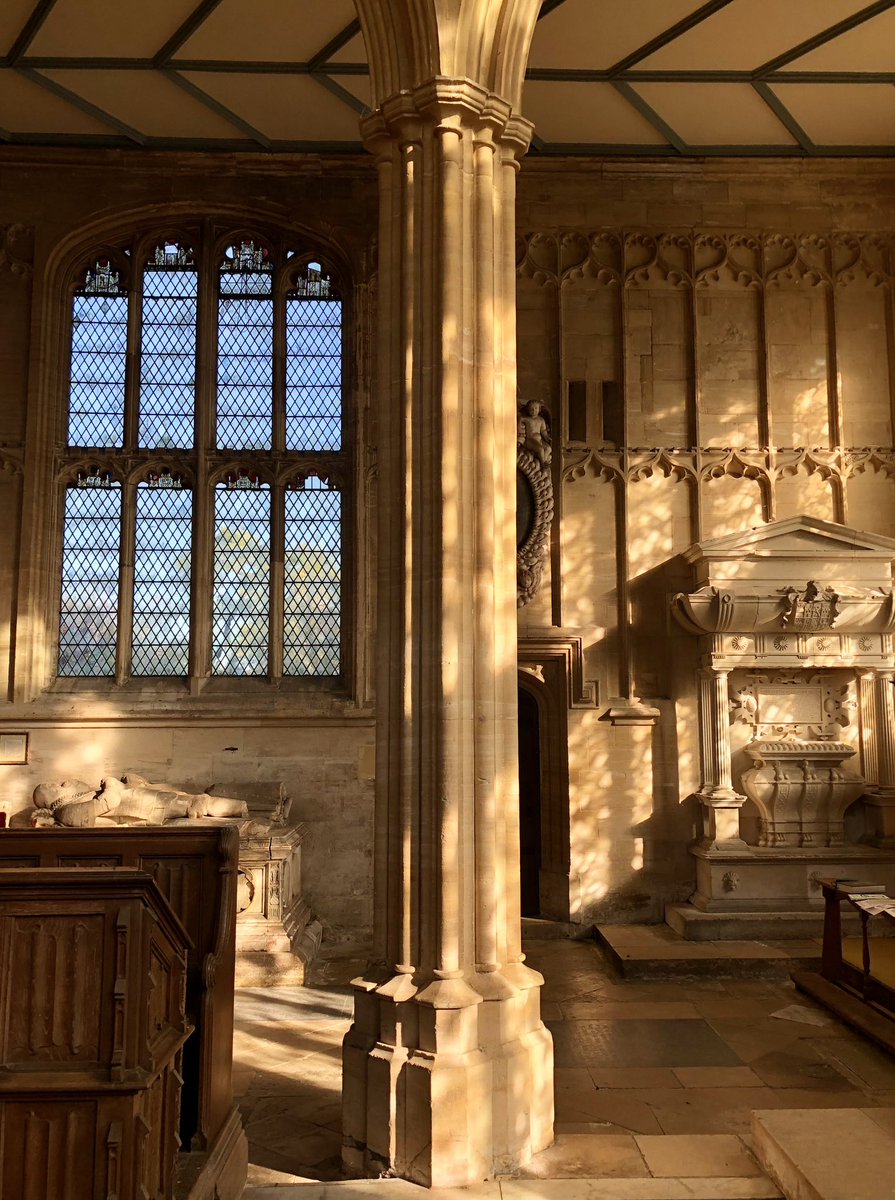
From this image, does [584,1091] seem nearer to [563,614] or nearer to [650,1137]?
[650,1137]

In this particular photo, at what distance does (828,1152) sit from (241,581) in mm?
6559

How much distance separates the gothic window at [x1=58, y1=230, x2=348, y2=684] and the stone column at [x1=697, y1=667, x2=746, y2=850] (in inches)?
121

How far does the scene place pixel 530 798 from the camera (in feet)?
30.5

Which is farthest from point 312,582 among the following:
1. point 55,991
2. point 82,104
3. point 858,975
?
point 55,991

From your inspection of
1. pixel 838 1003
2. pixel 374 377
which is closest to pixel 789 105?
pixel 374 377

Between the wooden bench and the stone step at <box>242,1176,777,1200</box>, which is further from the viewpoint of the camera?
the wooden bench

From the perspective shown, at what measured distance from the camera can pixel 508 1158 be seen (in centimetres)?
383

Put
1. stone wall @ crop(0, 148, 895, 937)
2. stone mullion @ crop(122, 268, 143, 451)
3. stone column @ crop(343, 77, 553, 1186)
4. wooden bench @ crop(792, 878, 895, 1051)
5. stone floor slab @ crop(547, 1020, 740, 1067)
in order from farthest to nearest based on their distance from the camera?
stone mullion @ crop(122, 268, 143, 451) < stone wall @ crop(0, 148, 895, 937) < wooden bench @ crop(792, 878, 895, 1051) < stone floor slab @ crop(547, 1020, 740, 1067) < stone column @ crop(343, 77, 553, 1186)

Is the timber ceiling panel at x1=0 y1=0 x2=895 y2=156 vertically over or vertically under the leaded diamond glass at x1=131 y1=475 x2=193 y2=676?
over

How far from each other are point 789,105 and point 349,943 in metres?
7.58

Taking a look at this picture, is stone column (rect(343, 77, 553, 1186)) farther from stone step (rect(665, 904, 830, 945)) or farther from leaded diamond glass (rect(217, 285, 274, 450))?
leaded diamond glass (rect(217, 285, 274, 450))

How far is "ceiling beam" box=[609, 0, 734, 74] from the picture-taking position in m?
7.15

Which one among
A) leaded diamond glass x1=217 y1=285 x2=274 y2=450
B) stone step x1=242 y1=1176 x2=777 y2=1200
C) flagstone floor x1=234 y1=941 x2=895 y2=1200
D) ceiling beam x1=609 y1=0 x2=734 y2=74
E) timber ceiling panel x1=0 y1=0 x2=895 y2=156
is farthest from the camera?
leaded diamond glass x1=217 y1=285 x2=274 y2=450

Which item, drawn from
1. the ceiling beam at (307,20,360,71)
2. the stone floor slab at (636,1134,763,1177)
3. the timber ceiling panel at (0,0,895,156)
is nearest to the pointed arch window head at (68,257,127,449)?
the timber ceiling panel at (0,0,895,156)
